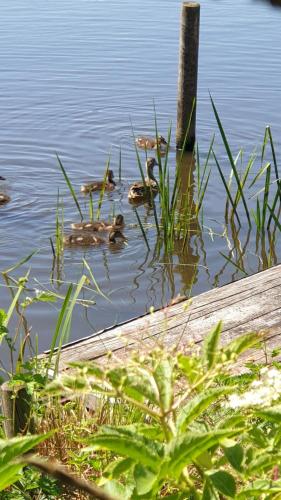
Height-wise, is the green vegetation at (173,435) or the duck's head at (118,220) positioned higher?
the green vegetation at (173,435)

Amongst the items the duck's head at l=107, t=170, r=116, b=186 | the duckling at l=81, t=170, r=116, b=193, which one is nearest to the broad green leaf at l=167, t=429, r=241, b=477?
the duckling at l=81, t=170, r=116, b=193

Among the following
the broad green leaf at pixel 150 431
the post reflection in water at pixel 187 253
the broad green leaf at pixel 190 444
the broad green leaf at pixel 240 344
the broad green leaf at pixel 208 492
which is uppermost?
the broad green leaf at pixel 240 344

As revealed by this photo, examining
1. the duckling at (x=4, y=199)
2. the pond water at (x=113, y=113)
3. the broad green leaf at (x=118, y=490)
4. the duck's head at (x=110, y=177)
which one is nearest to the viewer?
the broad green leaf at (x=118, y=490)

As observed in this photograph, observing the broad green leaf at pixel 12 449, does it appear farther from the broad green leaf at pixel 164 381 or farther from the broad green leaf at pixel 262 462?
the broad green leaf at pixel 262 462

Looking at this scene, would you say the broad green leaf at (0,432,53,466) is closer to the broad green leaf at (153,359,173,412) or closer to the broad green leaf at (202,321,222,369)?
the broad green leaf at (153,359,173,412)

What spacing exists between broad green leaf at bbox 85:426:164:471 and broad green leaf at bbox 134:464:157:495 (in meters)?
0.01

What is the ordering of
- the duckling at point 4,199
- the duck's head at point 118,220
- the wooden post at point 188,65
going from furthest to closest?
the wooden post at point 188,65 → the duckling at point 4,199 → the duck's head at point 118,220

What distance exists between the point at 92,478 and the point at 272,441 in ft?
3.74

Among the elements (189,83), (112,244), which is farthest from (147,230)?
(189,83)

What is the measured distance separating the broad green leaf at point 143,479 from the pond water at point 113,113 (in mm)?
4519

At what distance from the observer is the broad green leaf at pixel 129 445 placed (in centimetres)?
161

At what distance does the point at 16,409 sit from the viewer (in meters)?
3.12

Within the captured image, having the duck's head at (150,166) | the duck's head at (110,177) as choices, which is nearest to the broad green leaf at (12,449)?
the duck's head at (110,177)

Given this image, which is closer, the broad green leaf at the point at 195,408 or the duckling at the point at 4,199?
the broad green leaf at the point at 195,408
